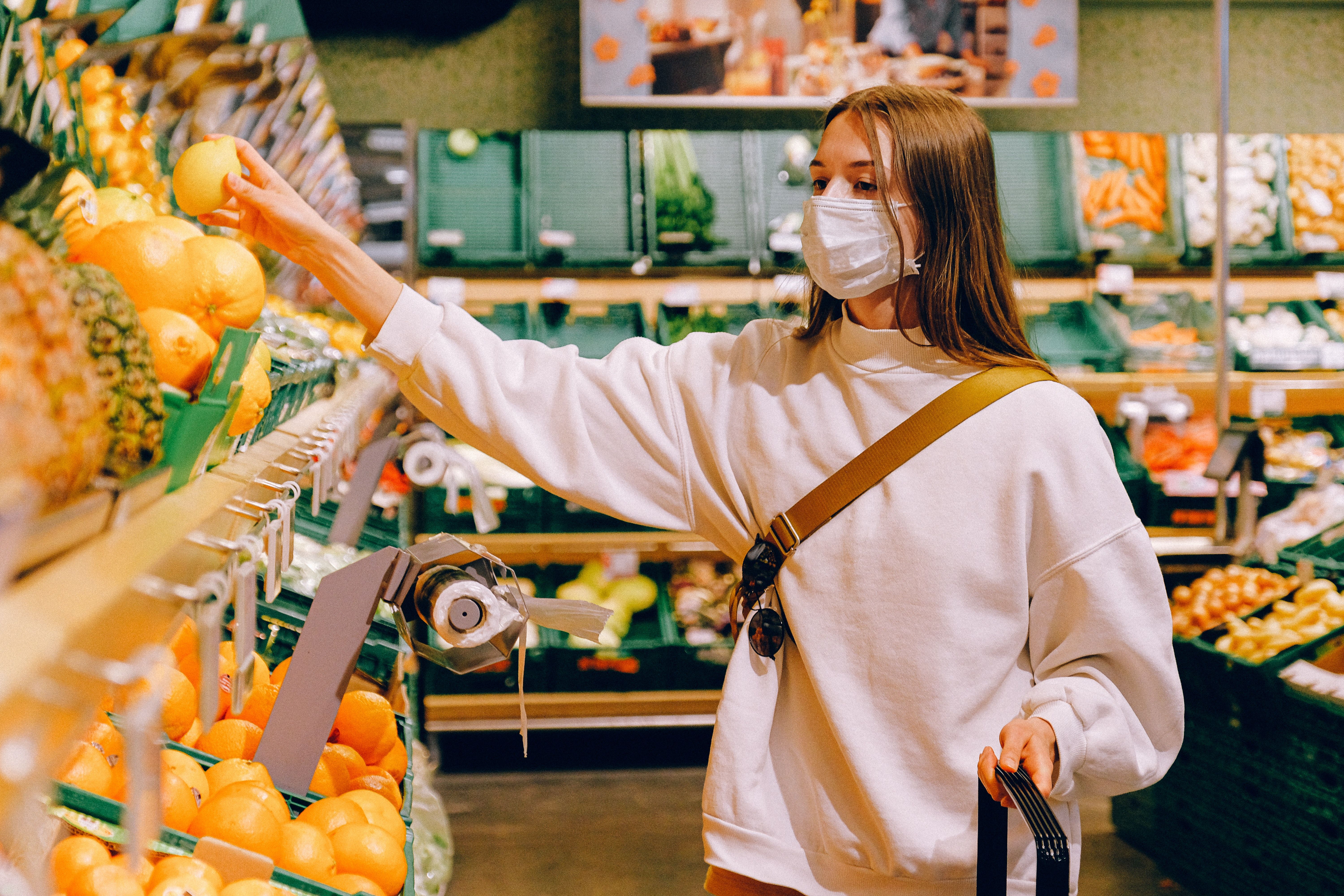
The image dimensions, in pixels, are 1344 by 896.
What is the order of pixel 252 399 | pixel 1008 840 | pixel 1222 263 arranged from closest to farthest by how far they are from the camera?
pixel 252 399, pixel 1008 840, pixel 1222 263

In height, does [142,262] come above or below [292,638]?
above

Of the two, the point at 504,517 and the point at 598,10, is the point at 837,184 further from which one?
the point at 598,10

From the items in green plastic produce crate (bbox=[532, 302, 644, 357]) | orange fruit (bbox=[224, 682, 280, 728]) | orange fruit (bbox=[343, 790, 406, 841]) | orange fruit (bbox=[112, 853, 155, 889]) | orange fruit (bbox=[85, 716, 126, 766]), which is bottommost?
orange fruit (bbox=[343, 790, 406, 841])

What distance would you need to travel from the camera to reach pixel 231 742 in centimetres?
130

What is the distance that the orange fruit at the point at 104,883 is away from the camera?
2.76 feet

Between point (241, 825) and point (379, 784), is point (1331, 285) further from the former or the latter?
point (241, 825)

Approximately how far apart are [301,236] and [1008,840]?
42.6 inches

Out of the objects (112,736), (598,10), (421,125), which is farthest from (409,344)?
(421,125)

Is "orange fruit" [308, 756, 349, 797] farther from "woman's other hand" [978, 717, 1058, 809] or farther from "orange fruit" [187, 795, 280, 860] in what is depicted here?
"woman's other hand" [978, 717, 1058, 809]

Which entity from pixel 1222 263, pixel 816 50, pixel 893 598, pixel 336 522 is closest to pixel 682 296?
pixel 816 50

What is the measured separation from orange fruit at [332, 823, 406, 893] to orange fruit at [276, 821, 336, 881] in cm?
4

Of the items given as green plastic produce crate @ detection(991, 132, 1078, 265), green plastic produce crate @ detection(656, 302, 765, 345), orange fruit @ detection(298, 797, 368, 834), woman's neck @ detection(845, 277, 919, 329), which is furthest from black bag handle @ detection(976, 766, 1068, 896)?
green plastic produce crate @ detection(991, 132, 1078, 265)

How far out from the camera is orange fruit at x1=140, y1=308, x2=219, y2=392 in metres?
0.84

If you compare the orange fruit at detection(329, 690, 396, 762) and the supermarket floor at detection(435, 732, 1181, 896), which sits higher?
the orange fruit at detection(329, 690, 396, 762)
